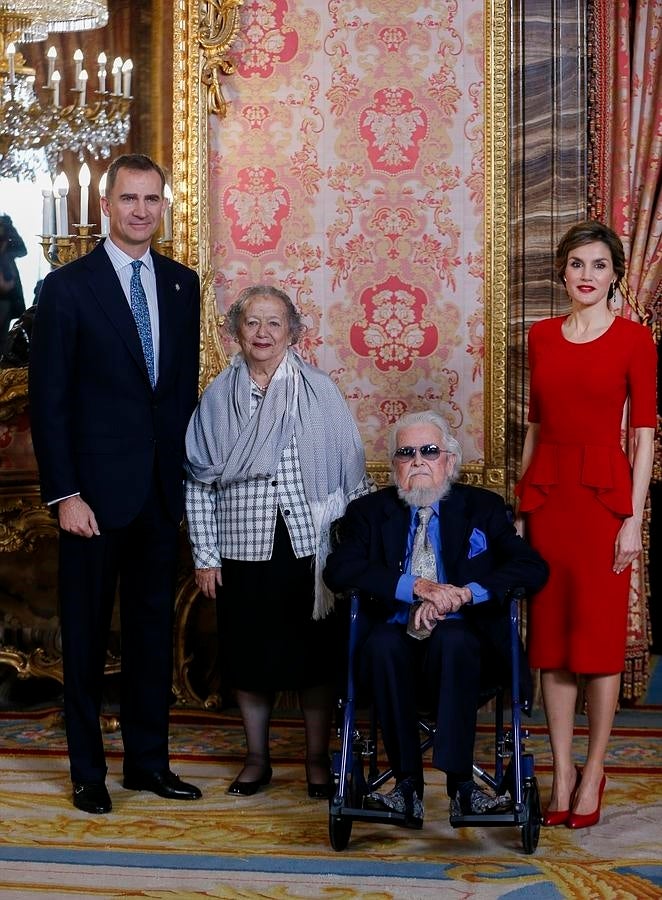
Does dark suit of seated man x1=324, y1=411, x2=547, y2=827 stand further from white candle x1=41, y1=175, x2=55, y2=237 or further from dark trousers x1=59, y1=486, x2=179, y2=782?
white candle x1=41, y1=175, x2=55, y2=237

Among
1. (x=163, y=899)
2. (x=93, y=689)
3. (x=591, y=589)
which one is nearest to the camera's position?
(x=163, y=899)

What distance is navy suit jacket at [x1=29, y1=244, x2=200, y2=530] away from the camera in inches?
140

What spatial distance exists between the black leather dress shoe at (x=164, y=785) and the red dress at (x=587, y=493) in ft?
3.65

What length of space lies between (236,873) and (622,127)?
10.3 feet

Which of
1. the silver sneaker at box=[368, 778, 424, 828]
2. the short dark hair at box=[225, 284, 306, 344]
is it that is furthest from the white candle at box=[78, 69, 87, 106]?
the silver sneaker at box=[368, 778, 424, 828]

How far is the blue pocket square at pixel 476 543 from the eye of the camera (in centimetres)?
349

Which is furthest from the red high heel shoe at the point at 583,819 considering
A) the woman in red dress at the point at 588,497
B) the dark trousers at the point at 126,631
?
the dark trousers at the point at 126,631

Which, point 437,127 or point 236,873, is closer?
point 236,873

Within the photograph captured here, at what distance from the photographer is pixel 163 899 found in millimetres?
2932

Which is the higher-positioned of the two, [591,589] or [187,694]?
[591,589]

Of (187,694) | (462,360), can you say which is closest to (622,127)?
(462,360)

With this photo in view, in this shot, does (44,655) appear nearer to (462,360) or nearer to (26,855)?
(26,855)

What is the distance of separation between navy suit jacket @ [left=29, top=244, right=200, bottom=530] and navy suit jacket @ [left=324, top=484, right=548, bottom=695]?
24.5 inches

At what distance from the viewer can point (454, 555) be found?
11.5 feet
